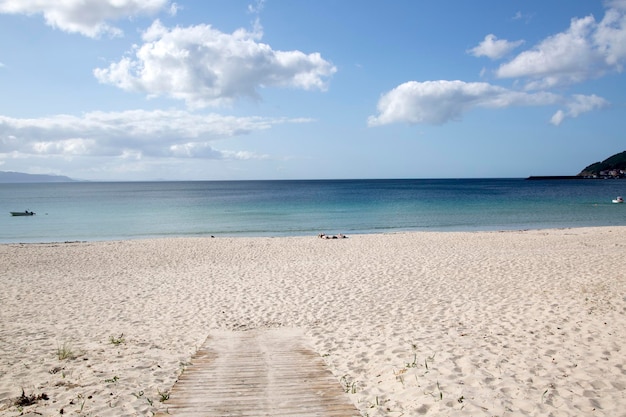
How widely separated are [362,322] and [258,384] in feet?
12.6

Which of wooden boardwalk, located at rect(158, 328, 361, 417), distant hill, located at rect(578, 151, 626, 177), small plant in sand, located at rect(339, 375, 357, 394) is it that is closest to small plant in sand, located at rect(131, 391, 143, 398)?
wooden boardwalk, located at rect(158, 328, 361, 417)

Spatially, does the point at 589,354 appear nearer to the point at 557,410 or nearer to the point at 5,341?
the point at 557,410

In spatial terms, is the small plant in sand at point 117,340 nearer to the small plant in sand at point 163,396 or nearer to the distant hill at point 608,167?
the small plant in sand at point 163,396

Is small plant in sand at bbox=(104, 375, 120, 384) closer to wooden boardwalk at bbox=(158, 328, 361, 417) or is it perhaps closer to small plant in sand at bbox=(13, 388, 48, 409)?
small plant in sand at bbox=(13, 388, 48, 409)

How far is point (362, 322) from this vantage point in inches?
365

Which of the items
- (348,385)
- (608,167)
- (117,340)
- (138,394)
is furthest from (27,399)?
(608,167)

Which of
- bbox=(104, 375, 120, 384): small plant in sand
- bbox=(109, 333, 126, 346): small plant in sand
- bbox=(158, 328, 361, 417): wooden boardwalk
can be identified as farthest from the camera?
bbox=(109, 333, 126, 346): small plant in sand

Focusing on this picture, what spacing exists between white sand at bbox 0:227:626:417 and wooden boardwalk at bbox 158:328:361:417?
29 cm

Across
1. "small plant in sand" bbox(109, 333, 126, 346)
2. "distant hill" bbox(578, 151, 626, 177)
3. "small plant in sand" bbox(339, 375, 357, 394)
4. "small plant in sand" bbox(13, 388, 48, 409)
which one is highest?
"distant hill" bbox(578, 151, 626, 177)

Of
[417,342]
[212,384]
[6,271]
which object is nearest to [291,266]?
[417,342]

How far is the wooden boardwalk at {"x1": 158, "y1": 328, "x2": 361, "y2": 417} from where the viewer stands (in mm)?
5250

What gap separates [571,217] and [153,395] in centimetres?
4056

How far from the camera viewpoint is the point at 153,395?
5785 mm

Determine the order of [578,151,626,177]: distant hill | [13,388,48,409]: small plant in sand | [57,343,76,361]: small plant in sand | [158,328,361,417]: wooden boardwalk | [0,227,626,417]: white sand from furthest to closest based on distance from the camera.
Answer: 1. [578,151,626,177]: distant hill
2. [57,343,76,361]: small plant in sand
3. [0,227,626,417]: white sand
4. [13,388,48,409]: small plant in sand
5. [158,328,361,417]: wooden boardwalk
